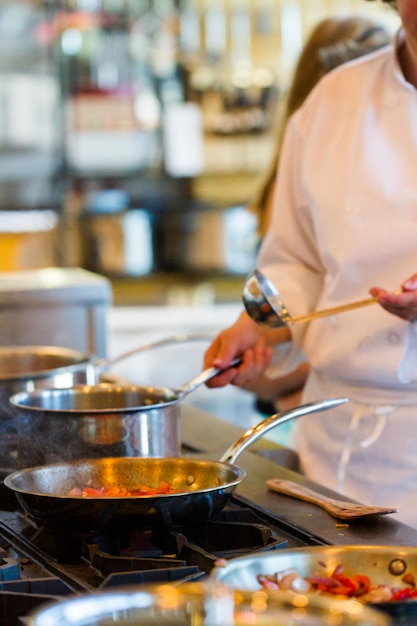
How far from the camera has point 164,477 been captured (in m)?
1.21

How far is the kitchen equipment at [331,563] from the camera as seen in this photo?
855 millimetres

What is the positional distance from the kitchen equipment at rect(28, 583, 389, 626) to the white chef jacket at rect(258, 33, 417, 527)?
927 millimetres

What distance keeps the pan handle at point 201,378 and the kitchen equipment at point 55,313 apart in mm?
1240

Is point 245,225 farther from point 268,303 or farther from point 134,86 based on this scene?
point 268,303

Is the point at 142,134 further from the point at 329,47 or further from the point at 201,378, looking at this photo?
the point at 201,378

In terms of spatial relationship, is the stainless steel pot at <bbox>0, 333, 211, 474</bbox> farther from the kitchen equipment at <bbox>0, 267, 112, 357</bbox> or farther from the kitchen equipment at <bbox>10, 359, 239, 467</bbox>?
the kitchen equipment at <bbox>0, 267, 112, 357</bbox>

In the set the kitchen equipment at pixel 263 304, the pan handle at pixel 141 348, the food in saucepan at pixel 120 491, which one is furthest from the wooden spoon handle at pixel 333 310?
the food in saucepan at pixel 120 491

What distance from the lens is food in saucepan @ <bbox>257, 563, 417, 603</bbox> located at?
859mm

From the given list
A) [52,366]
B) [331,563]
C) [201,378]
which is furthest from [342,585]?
[52,366]

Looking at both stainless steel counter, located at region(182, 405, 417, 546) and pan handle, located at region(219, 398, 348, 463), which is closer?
stainless steel counter, located at region(182, 405, 417, 546)

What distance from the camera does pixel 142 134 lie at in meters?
4.88

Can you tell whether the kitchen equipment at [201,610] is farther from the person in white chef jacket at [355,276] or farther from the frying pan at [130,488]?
the person in white chef jacket at [355,276]

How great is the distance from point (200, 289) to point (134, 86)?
965mm

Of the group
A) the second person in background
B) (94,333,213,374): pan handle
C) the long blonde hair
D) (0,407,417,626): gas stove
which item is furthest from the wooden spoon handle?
the long blonde hair
